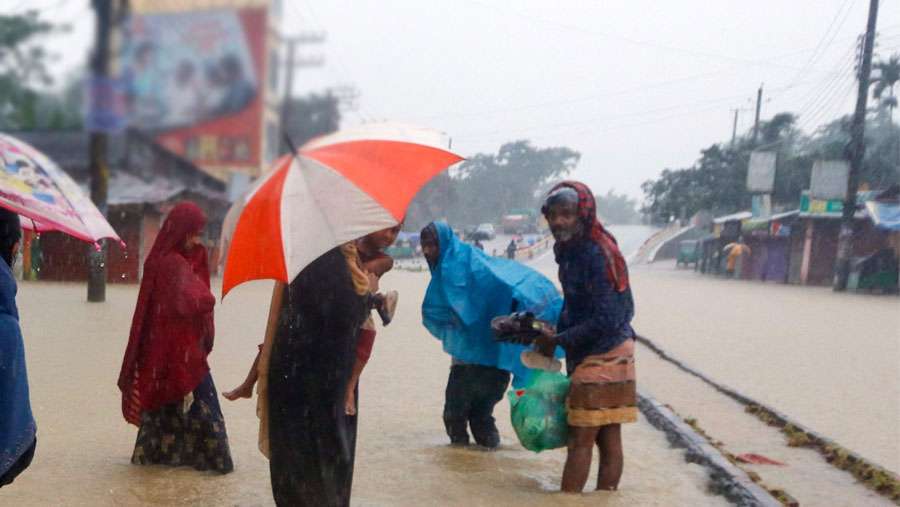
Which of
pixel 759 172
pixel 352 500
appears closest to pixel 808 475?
pixel 352 500

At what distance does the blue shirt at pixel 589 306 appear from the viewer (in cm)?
399

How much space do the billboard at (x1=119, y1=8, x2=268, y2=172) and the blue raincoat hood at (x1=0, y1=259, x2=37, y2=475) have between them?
1.37 meters

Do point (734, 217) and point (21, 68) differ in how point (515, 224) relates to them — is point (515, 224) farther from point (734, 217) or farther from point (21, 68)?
point (734, 217)

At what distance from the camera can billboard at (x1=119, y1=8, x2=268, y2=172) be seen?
1.19 metres

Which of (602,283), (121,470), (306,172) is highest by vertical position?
(306,172)

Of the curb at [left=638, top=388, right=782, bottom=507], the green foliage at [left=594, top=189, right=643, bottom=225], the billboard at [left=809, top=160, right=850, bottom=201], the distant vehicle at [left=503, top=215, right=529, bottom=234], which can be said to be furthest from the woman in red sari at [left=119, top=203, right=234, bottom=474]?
the billboard at [left=809, top=160, right=850, bottom=201]

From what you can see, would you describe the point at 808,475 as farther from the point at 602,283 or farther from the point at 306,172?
the point at 306,172

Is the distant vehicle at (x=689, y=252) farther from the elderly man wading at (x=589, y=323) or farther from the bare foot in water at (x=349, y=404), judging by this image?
the bare foot in water at (x=349, y=404)

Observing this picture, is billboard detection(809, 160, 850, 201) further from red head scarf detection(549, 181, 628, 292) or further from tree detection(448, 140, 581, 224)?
red head scarf detection(549, 181, 628, 292)

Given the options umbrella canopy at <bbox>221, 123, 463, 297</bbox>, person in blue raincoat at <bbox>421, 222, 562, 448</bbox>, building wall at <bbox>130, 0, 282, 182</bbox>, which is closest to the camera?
building wall at <bbox>130, 0, 282, 182</bbox>

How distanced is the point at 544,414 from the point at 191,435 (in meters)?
1.92

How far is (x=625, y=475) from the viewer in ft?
17.2

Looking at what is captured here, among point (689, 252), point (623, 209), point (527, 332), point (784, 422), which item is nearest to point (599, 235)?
point (527, 332)

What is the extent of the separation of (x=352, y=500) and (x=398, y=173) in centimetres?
211
